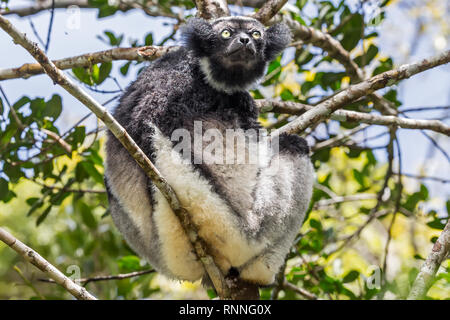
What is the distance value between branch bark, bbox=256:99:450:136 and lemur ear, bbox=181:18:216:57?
766 millimetres

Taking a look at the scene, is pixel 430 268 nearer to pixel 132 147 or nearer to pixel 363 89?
pixel 363 89

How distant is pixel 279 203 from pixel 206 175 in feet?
1.95

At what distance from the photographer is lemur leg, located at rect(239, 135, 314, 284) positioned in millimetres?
3672

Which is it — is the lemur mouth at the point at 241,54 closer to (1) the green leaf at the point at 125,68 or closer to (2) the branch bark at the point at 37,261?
(1) the green leaf at the point at 125,68

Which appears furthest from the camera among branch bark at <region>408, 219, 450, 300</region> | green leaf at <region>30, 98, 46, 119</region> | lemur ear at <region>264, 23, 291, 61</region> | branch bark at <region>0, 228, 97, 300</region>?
green leaf at <region>30, 98, 46, 119</region>

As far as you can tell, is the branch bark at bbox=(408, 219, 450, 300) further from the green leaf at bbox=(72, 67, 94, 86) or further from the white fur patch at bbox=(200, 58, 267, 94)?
the green leaf at bbox=(72, 67, 94, 86)

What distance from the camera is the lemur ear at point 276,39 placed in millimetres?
4332

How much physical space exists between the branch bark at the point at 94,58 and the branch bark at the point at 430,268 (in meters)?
2.77

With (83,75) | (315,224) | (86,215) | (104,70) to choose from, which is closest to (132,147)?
(104,70)

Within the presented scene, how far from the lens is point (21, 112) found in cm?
479

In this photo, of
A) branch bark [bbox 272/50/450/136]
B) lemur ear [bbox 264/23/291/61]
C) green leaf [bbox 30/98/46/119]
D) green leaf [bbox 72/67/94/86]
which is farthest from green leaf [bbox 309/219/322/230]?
green leaf [bbox 30/98/46/119]

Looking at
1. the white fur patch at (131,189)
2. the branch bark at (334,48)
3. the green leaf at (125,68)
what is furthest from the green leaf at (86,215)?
the branch bark at (334,48)

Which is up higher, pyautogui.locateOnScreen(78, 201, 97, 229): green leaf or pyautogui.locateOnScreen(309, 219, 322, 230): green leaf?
pyautogui.locateOnScreen(78, 201, 97, 229): green leaf

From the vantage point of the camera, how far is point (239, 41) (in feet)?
13.2
